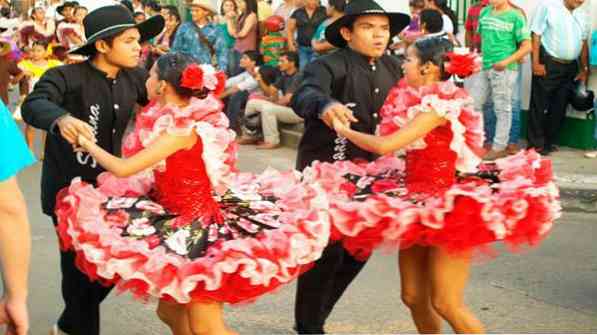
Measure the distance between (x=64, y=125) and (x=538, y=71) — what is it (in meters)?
7.71

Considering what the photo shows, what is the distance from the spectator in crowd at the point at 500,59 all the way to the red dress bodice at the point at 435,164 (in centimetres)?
638

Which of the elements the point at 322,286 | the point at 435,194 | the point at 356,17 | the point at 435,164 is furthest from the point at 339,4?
the point at 435,194

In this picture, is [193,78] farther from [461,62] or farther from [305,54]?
[305,54]

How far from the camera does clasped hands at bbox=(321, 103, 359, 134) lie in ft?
16.5

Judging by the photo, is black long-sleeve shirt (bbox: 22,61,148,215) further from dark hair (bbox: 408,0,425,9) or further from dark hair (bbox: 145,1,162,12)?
dark hair (bbox: 145,1,162,12)

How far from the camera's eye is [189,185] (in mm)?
4641

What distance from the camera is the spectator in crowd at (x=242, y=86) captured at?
1412cm

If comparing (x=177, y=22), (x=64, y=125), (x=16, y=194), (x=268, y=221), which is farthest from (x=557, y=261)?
(x=177, y=22)

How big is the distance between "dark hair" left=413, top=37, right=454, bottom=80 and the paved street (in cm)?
183

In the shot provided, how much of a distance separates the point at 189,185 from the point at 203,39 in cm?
1038

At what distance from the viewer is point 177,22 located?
1661 cm

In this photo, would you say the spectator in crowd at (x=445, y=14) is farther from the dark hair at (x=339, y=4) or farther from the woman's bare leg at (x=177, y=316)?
the woman's bare leg at (x=177, y=316)

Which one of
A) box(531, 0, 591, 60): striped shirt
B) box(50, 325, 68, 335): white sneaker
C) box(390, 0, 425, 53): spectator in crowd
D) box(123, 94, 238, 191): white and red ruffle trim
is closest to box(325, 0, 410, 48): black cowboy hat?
box(123, 94, 238, 191): white and red ruffle trim

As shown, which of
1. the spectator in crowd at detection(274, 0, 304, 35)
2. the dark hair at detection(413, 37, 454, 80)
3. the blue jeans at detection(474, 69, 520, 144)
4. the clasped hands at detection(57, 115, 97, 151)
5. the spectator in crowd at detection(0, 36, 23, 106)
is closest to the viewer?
the clasped hands at detection(57, 115, 97, 151)
